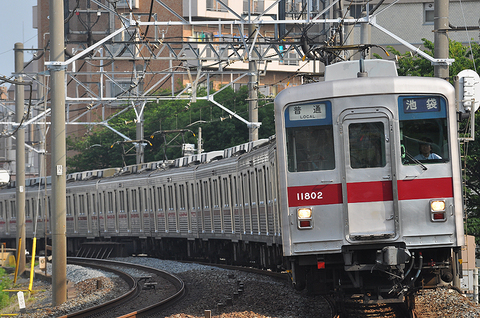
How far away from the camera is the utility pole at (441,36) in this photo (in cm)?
1237

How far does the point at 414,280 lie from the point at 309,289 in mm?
1361

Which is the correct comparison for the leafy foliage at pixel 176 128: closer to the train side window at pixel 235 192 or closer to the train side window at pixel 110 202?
the train side window at pixel 110 202

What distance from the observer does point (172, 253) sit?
89.5 ft

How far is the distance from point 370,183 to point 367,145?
Answer: 447 mm

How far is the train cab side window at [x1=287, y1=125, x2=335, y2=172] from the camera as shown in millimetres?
9195

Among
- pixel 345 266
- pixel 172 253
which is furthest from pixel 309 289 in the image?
pixel 172 253

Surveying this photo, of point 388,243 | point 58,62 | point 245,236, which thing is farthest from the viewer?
point 245,236

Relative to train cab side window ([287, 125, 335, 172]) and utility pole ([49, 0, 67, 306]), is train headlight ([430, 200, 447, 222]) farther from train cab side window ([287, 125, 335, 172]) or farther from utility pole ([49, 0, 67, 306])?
utility pole ([49, 0, 67, 306])

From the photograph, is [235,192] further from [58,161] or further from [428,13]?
[428,13]

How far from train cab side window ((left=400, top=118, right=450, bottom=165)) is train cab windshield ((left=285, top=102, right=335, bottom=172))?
84 centimetres

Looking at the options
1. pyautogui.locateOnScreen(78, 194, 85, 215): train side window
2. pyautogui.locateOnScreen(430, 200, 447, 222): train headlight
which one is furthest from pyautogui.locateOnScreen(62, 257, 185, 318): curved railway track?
pyautogui.locateOnScreen(78, 194, 85, 215): train side window

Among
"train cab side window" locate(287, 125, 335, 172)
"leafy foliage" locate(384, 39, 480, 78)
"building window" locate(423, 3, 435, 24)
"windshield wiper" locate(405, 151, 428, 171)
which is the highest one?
"building window" locate(423, 3, 435, 24)

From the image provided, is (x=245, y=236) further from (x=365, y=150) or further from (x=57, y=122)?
(x=365, y=150)

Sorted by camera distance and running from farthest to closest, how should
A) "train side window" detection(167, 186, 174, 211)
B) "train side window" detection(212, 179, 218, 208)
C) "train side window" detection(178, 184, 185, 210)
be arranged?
"train side window" detection(167, 186, 174, 211), "train side window" detection(178, 184, 185, 210), "train side window" detection(212, 179, 218, 208)
